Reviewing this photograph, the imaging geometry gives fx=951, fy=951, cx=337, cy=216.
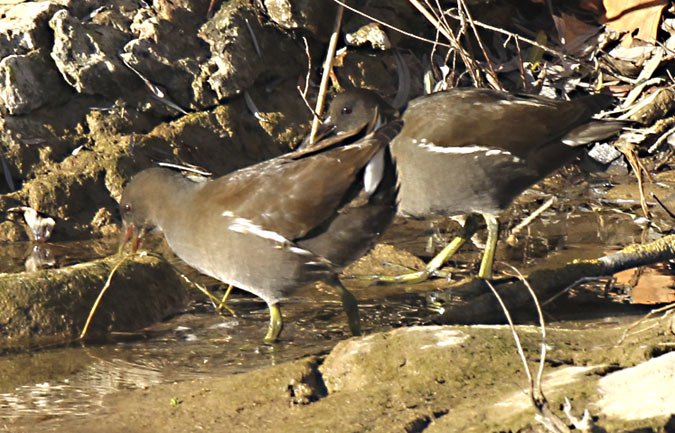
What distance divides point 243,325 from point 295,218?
36.5 inches

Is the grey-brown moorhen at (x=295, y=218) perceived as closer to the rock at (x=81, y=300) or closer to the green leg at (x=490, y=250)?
the rock at (x=81, y=300)

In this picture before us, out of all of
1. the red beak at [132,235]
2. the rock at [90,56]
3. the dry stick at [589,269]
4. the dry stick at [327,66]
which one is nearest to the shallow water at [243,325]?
the dry stick at [589,269]

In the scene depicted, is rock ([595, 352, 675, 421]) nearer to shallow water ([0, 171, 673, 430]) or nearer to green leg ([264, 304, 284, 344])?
shallow water ([0, 171, 673, 430])

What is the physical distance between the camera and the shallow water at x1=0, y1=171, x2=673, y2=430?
4.47 meters

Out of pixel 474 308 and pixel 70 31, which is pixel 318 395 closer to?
pixel 474 308

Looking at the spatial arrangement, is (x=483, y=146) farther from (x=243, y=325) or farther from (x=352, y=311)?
(x=243, y=325)

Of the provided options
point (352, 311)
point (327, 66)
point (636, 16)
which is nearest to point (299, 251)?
point (352, 311)

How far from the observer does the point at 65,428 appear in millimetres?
3768

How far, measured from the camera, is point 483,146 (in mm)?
5496

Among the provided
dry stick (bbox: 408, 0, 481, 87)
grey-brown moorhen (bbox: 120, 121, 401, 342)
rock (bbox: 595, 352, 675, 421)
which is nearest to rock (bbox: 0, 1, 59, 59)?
dry stick (bbox: 408, 0, 481, 87)

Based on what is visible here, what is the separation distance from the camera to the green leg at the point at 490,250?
5.76 metres

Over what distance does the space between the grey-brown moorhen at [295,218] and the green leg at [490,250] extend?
950 mm

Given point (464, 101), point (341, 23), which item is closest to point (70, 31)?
point (341, 23)

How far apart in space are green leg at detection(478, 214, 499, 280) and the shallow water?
352 millimetres
